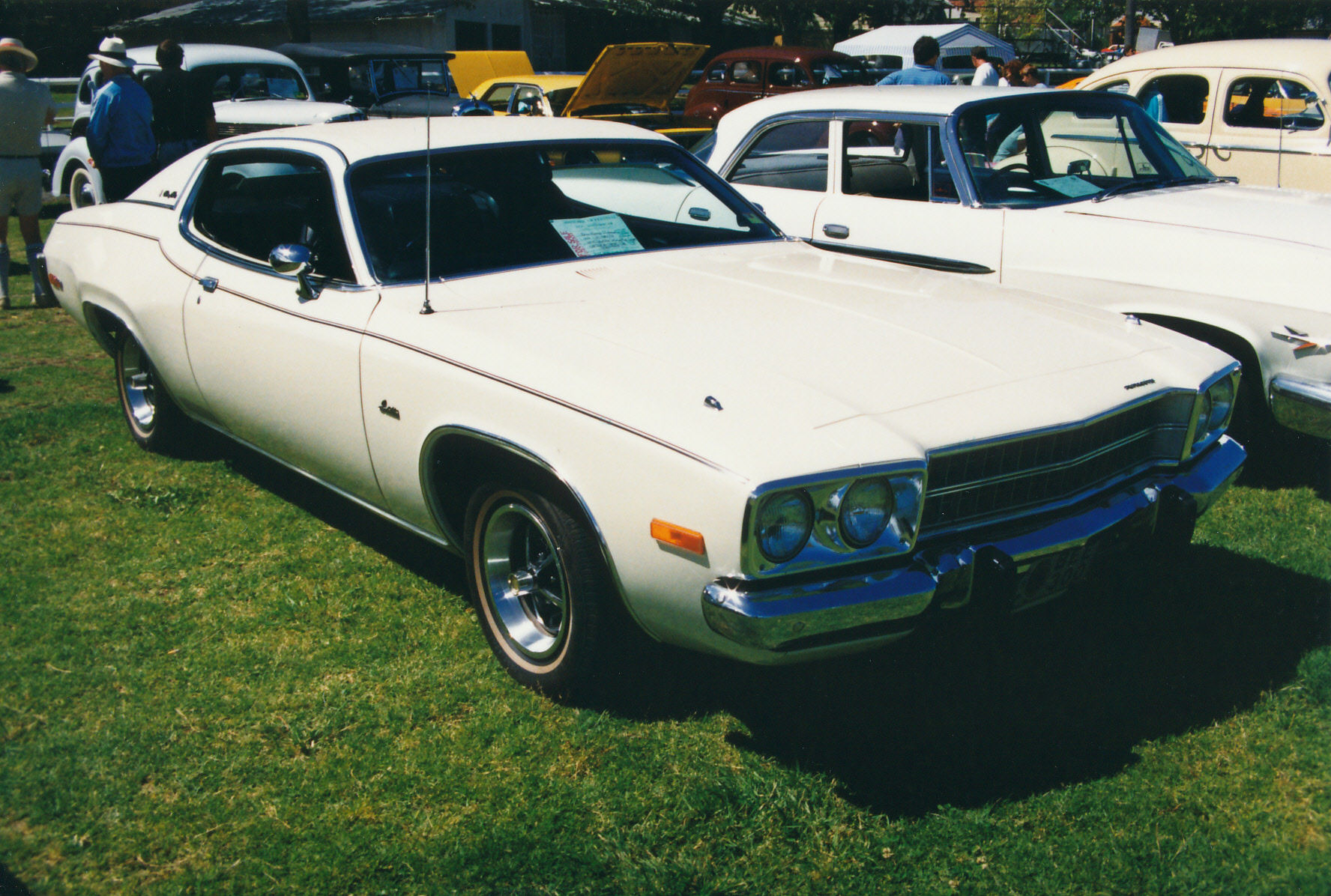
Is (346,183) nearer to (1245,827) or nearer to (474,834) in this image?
(474,834)

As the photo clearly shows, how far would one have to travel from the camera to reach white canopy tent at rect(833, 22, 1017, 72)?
2855 centimetres

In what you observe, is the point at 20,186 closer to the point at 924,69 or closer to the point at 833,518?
the point at 924,69

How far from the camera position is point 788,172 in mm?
5941

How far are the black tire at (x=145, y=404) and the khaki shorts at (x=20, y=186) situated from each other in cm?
380

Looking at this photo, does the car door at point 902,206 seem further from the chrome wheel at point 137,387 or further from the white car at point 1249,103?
the chrome wheel at point 137,387

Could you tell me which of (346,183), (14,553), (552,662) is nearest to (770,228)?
(346,183)

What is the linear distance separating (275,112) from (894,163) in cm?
806

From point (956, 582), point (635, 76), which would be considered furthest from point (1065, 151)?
point (635, 76)

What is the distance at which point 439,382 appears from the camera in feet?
10.3

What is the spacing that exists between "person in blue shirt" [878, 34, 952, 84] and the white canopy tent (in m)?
19.4

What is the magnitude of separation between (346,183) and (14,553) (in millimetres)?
1898

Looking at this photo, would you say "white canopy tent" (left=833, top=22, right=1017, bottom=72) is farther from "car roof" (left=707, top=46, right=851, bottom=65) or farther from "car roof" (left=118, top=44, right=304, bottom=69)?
"car roof" (left=118, top=44, right=304, bottom=69)

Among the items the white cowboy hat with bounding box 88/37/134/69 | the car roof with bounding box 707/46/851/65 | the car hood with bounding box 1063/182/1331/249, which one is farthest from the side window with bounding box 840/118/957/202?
the car roof with bounding box 707/46/851/65

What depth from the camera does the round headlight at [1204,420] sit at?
10.7ft
